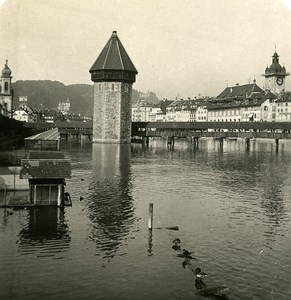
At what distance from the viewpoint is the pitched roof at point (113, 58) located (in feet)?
153

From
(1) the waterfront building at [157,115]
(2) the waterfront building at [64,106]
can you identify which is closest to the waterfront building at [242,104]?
(1) the waterfront building at [157,115]

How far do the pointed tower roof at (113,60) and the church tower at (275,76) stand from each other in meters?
44.5

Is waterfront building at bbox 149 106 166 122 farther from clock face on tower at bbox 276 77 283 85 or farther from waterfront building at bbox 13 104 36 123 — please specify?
waterfront building at bbox 13 104 36 123

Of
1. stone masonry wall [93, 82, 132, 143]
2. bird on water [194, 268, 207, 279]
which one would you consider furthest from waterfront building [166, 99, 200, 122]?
bird on water [194, 268, 207, 279]

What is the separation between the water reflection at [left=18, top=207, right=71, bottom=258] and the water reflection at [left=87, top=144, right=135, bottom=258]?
28.3 inches

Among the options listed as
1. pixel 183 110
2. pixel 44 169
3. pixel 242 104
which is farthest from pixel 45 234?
pixel 183 110

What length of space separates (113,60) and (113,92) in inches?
125

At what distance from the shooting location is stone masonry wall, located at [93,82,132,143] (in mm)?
47531

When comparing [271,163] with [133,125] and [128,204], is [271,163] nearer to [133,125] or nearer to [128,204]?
[128,204]

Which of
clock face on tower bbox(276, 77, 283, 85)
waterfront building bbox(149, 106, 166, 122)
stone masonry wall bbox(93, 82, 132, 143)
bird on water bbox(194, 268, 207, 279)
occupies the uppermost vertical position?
clock face on tower bbox(276, 77, 283, 85)

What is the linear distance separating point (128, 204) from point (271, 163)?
640 inches

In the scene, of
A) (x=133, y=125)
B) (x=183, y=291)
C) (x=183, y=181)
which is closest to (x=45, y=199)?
(x=183, y=291)

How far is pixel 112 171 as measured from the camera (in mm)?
23250

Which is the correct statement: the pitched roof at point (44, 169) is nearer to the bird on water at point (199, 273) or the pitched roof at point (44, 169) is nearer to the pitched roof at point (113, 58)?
the bird on water at point (199, 273)
